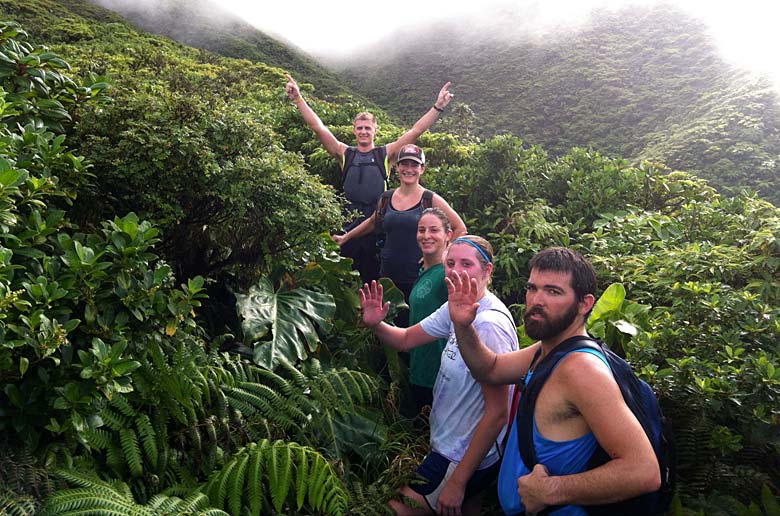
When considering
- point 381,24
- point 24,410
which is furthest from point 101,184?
point 381,24

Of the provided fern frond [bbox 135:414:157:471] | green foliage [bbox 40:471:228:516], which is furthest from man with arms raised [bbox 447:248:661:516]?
fern frond [bbox 135:414:157:471]

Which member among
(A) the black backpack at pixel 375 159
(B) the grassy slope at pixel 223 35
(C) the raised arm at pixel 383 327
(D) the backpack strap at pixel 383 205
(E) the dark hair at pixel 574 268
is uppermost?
(E) the dark hair at pixel 574 268

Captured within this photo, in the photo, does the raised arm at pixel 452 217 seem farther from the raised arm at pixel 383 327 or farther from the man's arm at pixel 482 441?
the man's arm at pixel 482 441

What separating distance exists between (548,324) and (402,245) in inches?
101

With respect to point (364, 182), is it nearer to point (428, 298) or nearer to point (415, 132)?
point (415, 132)

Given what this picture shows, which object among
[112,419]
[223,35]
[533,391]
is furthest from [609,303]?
[223,35]

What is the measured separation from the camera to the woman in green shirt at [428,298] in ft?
13.0

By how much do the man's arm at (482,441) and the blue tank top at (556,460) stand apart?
47 cm

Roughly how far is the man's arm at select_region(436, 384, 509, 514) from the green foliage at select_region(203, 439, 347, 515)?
0.58m

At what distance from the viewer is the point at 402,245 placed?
16.5ft

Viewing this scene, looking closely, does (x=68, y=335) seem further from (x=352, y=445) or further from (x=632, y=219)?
Answer: (x=632, y=219)

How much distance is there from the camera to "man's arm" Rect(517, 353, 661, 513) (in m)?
2.15

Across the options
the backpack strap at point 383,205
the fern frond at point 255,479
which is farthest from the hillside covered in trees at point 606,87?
the fern frond at point 255,479

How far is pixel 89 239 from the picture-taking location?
2783 mm
